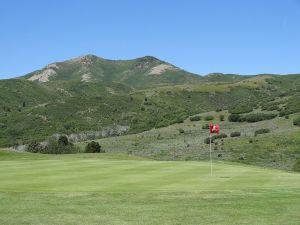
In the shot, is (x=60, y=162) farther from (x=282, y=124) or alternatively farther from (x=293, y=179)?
(x=282, y=124)

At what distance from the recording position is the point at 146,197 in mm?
15359

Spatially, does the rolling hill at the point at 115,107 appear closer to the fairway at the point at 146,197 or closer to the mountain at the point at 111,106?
the mountain at the point at 111,106

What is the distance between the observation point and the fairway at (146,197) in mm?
12617

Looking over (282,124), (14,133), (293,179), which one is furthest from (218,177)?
(14,133)

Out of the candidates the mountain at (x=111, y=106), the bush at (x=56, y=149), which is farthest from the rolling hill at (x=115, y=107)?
the bush at (x=56, y=149)

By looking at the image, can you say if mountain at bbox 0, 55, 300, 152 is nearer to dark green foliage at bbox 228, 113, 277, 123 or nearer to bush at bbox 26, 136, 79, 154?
dark green foliage at bbox 228, 113, 277, 123

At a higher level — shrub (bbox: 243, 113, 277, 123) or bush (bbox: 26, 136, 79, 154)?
shrub (bbox: 243, 113, 277, 123)

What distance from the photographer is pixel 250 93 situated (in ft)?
568

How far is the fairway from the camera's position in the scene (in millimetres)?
12617

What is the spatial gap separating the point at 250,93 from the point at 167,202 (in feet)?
532

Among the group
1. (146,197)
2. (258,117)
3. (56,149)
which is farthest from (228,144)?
(146,197)

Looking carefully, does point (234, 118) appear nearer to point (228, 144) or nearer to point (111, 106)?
point (228, 144)

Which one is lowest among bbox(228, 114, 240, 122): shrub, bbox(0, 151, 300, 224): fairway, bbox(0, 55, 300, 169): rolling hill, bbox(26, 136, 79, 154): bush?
bbox(0, 151, 300, 224): fairway

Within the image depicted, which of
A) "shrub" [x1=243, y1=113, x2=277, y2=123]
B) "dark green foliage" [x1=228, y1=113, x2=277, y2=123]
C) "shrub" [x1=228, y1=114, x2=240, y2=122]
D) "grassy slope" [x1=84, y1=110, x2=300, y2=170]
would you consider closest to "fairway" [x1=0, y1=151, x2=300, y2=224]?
"grassy slope" [x1=84, y1=110, x2=300, y2=170]
